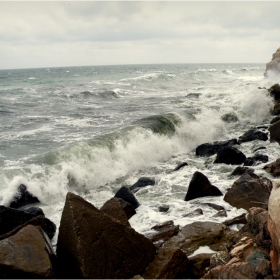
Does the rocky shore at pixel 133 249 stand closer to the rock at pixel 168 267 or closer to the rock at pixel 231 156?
the rock at pixel 168 267

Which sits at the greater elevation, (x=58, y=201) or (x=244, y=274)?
(x=244, y=274)

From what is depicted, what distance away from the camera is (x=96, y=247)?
404 cm

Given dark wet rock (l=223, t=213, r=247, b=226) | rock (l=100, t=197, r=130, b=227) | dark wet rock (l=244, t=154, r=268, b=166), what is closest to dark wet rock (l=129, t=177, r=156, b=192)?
dark wet rock (l=244, t=154, r=268, b=166)

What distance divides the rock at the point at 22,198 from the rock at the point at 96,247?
4533mm

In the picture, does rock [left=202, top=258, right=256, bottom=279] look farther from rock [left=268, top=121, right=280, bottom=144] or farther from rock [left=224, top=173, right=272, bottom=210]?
rock [left=268, top=121, right=280, bottom=144]

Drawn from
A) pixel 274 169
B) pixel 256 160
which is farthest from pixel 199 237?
pixel 256 160

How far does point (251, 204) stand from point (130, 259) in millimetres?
3584

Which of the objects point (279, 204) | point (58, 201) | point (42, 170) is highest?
point (279, 204)

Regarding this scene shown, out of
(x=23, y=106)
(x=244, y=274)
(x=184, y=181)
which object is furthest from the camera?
(x=23, y=106)

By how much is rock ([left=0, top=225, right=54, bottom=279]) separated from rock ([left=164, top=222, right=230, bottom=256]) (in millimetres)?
2028

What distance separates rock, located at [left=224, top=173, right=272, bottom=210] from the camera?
6754mm

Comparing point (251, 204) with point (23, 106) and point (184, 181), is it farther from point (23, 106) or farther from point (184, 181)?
point (23, 106)

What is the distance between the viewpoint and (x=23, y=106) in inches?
928

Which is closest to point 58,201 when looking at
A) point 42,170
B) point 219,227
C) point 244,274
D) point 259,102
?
point 42,170
